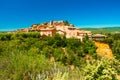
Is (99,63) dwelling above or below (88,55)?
above

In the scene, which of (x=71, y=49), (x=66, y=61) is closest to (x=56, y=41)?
(x=71, y=49)

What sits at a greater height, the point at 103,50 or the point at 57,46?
the point at 57,46

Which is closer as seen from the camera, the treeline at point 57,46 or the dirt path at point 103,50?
the treeline at point 57,46

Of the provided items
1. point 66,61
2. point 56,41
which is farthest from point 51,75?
→ point 56,41

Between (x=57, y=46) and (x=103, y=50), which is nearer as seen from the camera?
(x=57, y=46)

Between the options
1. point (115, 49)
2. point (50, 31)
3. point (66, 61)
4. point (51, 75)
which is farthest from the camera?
point (50, 31)

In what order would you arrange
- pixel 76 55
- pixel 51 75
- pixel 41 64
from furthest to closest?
pixel 76 55, pixel 41 64, pixel 51 75

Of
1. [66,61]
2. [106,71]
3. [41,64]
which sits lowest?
[66,61]

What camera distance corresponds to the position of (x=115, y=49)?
4916 cm

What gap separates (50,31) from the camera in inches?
2418

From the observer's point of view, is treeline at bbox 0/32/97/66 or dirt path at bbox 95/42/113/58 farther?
dirt path at bbox 95/42/113/58

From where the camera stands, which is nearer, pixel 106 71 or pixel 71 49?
pixel 106 71

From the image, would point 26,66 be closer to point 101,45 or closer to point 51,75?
point 51,75

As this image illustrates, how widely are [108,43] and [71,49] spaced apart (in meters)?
9.79
